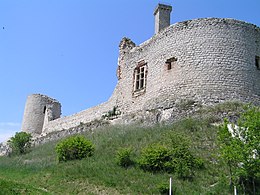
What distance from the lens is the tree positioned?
1120 centimetres

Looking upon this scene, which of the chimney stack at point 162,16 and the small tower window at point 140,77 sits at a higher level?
the chimney stack at point 162,16

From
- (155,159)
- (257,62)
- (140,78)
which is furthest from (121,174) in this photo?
(257,62)

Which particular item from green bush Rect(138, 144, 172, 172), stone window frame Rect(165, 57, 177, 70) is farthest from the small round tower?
green bush Rect(138, 144, 172, 172)

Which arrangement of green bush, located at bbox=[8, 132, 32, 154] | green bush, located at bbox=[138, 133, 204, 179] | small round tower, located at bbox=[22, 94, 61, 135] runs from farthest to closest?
1. small round tower, located at bbox=[22, 94, 61, 135]
2. green bush, located at bbox=[8, 132, 32, 154]
3. green bush, located at bbox=[138, 133, 204, 179]

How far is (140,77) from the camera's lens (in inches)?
962

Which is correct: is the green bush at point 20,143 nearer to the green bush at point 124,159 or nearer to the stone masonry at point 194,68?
the stone masonry at point 194,68

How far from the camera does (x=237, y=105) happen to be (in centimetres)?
1911

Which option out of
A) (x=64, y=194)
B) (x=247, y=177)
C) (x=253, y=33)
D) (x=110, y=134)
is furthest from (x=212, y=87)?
(x=64, y=194)

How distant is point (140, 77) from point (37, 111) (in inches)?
628

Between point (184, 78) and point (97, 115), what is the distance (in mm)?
8576

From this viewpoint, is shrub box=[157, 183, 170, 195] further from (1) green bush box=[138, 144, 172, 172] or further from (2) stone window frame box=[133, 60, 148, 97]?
(2) stone window frame box=[133, 60, 148, 97]

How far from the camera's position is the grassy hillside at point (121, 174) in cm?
1180

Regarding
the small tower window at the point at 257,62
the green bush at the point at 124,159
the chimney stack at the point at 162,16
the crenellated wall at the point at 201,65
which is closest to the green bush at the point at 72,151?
the green bush at the point at 124,159

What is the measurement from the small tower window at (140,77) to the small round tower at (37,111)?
13658 mm
